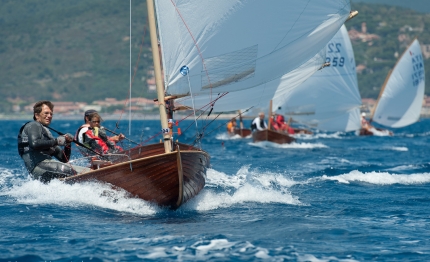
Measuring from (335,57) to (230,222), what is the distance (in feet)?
93.7

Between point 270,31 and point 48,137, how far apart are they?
4640 mm

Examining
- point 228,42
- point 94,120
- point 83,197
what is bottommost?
point 83,197

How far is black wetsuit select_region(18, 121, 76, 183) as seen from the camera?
41.2 ft

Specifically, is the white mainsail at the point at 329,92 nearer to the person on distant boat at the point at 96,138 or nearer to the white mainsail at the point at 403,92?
the white mainsail at the point at 403,92

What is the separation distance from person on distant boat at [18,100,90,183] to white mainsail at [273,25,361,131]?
24.6 m

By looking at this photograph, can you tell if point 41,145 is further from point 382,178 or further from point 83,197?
point 382,178

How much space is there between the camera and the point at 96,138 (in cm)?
1405

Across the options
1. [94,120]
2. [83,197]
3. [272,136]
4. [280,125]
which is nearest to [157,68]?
[94,120]

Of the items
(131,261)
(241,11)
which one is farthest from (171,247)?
(241,11)

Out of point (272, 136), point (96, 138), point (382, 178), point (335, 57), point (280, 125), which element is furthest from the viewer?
point (280, 125)

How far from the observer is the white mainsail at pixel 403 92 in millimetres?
51812

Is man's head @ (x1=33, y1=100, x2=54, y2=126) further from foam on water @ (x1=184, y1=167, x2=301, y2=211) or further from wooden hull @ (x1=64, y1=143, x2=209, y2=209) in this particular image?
foam on water @ (x1=184, y1=167, x2=301, y2=211)

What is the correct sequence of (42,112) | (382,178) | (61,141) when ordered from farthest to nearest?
(382,178) < (42,112) < (61,141)

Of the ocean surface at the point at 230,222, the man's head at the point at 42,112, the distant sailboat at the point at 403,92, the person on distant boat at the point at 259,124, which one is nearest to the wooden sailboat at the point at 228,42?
the ocean surface at the point at 230,222
